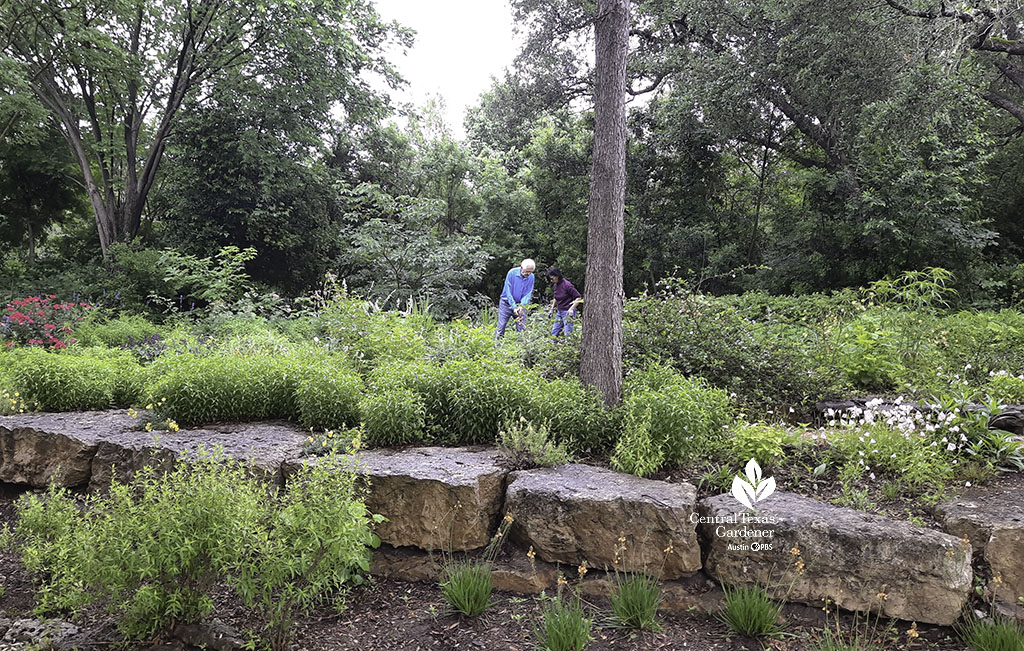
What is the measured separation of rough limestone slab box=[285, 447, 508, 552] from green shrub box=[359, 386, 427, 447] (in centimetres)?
41

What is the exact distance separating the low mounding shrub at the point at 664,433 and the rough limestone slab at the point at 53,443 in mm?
3814

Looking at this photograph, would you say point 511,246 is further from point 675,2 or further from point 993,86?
point 993,86

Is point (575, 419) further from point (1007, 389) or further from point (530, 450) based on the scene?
point (1007, 389)

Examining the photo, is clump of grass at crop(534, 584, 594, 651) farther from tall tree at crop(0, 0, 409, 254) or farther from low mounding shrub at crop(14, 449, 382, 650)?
tall tree at crop(0, 0, 409, 254)

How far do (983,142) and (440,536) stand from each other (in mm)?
12605

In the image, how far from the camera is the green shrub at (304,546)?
242cm

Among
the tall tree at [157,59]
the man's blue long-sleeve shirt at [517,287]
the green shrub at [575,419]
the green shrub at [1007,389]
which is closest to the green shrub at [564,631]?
the green shrub at [575,419]

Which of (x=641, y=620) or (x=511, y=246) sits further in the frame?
(x=511, y=246)

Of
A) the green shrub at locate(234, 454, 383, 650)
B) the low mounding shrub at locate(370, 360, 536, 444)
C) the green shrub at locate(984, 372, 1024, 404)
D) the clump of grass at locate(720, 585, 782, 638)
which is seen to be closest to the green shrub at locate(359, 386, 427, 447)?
the low mounding shrub at locate(370, 360, 536, 444)

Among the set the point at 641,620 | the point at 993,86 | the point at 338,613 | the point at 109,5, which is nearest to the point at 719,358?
the point at 641,620

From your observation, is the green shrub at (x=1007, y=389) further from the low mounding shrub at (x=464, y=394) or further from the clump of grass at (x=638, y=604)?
the low mounding shrub at (x=464, y=394)

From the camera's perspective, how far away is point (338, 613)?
9.93 ft

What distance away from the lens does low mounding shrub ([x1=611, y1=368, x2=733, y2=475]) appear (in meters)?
3.36

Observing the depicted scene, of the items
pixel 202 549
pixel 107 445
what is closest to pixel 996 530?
pixel 202 549
